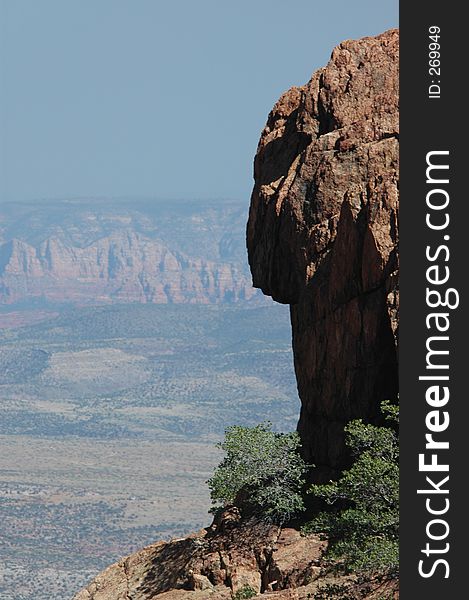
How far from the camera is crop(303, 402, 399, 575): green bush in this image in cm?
4547

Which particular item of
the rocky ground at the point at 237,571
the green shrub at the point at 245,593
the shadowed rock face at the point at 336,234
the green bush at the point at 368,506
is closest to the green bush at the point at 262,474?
the rocky ground at the point at 237,571

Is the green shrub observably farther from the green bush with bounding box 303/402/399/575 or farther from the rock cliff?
the green bush with bounding box 303/402/399/575

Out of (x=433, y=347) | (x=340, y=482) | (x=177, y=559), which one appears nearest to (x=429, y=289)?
(x=433, y=347)

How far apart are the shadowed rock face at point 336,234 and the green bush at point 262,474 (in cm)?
120

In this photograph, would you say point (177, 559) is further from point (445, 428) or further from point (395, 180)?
point (445, 428)

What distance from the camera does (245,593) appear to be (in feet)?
161

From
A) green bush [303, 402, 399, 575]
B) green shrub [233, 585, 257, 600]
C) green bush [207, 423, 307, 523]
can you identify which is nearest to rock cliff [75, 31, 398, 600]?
green shrub [233, 585, 257, 600]

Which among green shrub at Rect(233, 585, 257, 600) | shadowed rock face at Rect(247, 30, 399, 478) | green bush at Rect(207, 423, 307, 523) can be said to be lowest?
green shrub at Rect(233, 585, 257, 600)

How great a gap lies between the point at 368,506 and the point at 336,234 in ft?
33.8

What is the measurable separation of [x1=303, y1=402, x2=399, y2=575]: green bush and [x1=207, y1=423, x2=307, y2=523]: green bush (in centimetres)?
299

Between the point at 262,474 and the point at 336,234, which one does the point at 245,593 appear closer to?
the point at 262,474

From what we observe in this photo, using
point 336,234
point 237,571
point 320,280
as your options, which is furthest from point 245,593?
point 336,234

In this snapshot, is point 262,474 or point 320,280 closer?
point 262,474

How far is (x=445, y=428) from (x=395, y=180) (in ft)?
59.1
